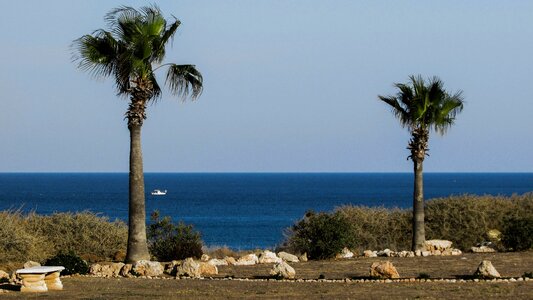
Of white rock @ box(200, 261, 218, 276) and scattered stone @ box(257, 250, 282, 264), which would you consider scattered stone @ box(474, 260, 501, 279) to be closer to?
white rock @ box(200, 261, 218, 276)

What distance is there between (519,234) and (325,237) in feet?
23.0

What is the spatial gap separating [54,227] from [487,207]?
18587 millimetres

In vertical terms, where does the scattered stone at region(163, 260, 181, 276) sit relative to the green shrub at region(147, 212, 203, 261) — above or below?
below

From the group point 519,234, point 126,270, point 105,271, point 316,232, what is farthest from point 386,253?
point 105,271

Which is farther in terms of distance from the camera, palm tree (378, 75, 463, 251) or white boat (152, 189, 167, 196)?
white boat (152, 189, 167, 196)

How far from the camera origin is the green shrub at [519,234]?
3506 centimetres

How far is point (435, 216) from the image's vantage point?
43.9m

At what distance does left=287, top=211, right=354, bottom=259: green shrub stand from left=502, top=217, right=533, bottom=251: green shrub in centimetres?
555

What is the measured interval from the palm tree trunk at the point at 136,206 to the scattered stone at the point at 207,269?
3128 millimetres

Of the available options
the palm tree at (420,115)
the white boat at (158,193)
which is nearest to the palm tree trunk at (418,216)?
the palm tree at (420,115)

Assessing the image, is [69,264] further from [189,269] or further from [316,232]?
[316,232]

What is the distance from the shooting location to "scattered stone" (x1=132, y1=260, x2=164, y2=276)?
27703 mm

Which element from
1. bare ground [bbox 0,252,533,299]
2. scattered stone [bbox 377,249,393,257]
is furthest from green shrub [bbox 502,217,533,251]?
bare ground [bbox 0,252,533,299]

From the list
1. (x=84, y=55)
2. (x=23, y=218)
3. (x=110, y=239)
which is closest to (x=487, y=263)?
(x=84, y=55)
